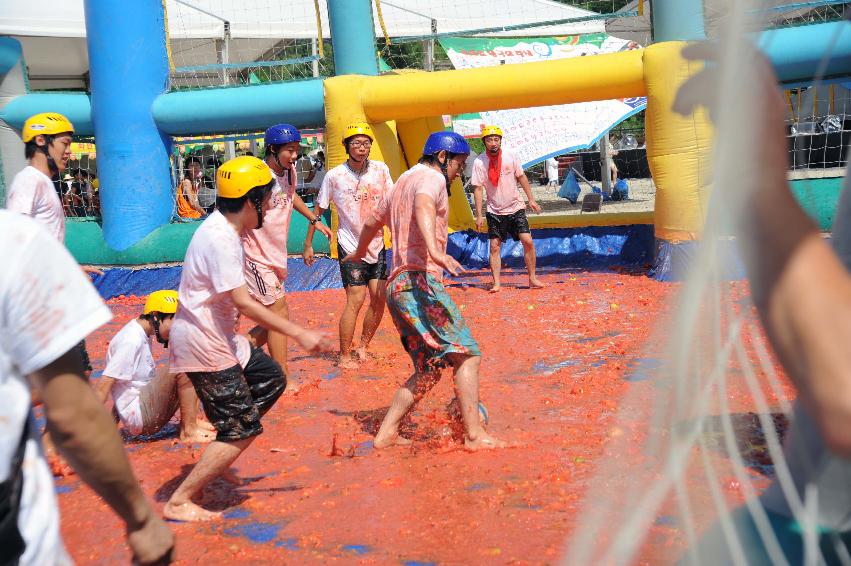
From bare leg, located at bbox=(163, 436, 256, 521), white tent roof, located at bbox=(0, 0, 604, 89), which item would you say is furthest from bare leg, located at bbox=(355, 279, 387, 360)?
white tent roof, located at bbox=(0, 0, 604, 89)

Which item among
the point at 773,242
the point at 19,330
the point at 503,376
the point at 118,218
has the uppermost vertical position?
the point at 773,242

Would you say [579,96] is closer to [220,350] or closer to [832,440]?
[220,350]

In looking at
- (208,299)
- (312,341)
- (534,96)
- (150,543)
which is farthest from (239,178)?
(534,96)

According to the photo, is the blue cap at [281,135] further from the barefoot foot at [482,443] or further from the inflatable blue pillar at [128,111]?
the inflatable blue pillar at [128,111]

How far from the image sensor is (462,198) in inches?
547

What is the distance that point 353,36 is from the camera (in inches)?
453

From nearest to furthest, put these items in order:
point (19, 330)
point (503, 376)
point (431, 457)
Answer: point (19, 330)
point (431, 457)
point (503, 376)

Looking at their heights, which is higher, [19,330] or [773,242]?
[773,242]

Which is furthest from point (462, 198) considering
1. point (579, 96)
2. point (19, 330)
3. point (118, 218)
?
point (19, 330)

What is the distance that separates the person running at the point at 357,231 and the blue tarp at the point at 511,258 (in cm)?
399

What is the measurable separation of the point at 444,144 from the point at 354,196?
8.01 feet

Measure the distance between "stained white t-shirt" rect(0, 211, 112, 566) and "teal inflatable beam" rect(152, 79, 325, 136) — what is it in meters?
9.86

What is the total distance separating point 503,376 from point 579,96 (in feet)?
15.6

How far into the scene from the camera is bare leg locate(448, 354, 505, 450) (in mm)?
5234
